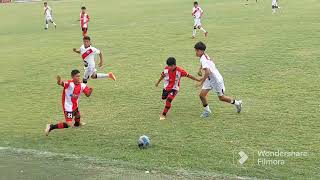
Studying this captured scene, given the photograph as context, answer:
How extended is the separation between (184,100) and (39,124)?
154 inches

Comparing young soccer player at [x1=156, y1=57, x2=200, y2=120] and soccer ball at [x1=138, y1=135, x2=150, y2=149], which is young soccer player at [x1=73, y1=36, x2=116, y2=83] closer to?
young soccer player at [x1=156, y1=57, x2=200, y2=120]

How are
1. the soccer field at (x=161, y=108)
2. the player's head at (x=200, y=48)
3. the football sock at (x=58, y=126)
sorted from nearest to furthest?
the soccer field at (x=161, y=108) → the football sock at (x=58, y=126) → the player's head at (x=200, y=48)

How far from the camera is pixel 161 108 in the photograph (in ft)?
40.4

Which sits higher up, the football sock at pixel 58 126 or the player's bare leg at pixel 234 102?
the player's bare leg at pixel 234 102

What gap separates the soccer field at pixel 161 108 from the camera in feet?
28.2

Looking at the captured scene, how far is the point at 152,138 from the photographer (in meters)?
9.99

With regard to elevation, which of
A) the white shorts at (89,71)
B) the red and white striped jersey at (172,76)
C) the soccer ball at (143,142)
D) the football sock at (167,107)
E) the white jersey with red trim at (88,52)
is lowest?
the soccer ball at (143,142)

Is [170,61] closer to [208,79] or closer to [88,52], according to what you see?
[208,79]

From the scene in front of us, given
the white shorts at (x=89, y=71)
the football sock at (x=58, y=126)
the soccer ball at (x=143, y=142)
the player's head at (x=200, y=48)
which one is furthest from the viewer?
the white shorts at (x=89, y=71)

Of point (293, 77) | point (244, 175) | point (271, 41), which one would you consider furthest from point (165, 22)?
point (244, 175)

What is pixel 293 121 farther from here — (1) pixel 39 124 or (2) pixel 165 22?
(2) pixel 165 22

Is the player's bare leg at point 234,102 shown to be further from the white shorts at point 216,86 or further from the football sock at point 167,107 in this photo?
the football sock at point 167,107

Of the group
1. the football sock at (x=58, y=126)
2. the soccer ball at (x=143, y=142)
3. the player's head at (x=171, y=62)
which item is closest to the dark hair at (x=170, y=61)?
the player's head at (x=171, y=62)

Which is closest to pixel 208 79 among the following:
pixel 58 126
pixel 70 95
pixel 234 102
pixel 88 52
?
pixel 234 102
